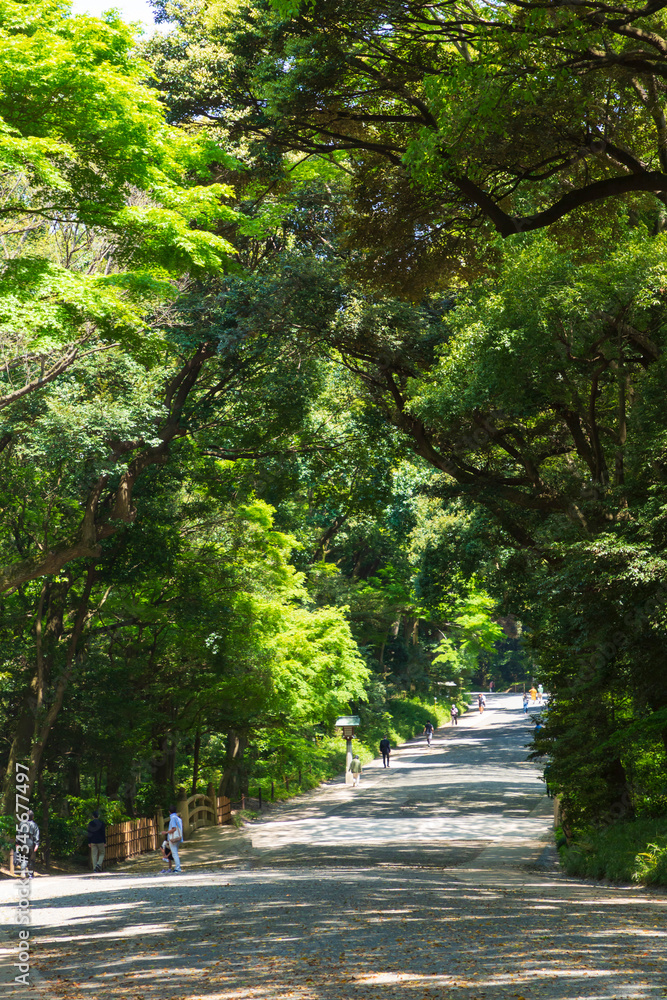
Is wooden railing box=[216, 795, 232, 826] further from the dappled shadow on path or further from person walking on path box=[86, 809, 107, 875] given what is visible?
the dappled shadow on path

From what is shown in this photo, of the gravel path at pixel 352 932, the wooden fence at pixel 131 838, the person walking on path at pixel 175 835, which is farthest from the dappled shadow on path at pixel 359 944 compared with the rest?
the wooden fence at pixel 131 838

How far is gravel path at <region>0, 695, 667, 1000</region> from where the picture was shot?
6031 millimetres

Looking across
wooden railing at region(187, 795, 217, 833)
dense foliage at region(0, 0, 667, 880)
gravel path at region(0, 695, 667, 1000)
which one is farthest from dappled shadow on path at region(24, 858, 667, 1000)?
wooden railing at region(187, 795, 217, 833)

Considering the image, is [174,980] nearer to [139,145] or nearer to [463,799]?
[139,145]

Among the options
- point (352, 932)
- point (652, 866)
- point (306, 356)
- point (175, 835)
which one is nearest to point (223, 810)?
point (175, 835)

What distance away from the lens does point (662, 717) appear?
11.3m

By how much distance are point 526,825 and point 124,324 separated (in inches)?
664

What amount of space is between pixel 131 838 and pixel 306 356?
1227 cm

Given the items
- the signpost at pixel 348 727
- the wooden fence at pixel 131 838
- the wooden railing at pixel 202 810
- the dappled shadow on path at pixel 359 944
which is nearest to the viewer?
the dappled shadow on path at pixel 359 944

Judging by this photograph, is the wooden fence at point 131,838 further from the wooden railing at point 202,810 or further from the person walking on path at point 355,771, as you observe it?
the person walking on path at point 355,771

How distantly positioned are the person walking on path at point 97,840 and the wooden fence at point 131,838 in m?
1.03

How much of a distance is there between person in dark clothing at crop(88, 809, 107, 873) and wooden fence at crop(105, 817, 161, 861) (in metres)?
1.07

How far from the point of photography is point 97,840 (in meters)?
18.7

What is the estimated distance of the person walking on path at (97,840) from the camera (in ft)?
60.6
